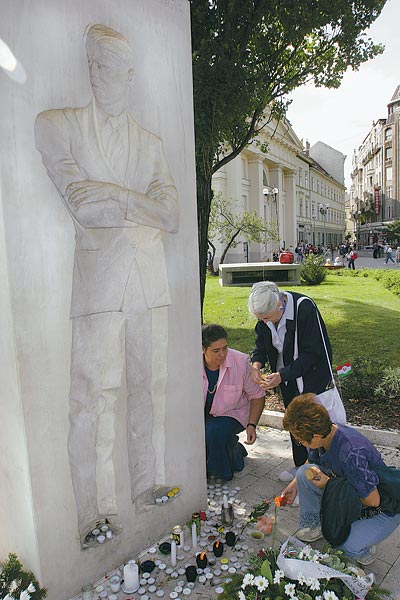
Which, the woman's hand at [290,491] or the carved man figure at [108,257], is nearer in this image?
the carved man figure at [108,257]

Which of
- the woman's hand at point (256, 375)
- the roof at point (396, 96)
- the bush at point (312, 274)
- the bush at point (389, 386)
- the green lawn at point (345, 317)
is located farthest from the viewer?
the roof at point (396, 96)

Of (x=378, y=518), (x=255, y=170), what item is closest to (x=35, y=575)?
(x=378, y=518)

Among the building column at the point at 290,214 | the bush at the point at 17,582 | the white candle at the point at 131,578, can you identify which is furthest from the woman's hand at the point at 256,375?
the building column at the point at 290,214

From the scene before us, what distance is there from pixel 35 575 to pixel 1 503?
0.47m

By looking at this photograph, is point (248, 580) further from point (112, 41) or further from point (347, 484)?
point (112, 41)

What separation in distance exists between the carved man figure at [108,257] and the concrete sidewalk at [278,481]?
1225 mm

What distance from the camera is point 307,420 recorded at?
2920 mm

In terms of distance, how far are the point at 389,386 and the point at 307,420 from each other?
3414 millimetres

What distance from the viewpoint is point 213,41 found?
6.41 metres

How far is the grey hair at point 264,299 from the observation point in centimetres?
379

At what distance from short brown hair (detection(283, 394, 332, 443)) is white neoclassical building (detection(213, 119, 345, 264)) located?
7517 millimetres

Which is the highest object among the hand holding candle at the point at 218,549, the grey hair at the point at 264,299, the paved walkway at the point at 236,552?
the grey hair at the point at 264,299

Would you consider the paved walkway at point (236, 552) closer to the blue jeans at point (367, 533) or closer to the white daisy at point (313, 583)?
the blue jeans at point (367, 533)

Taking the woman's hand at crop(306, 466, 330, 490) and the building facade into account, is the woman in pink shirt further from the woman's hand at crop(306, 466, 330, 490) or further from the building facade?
the building facade
